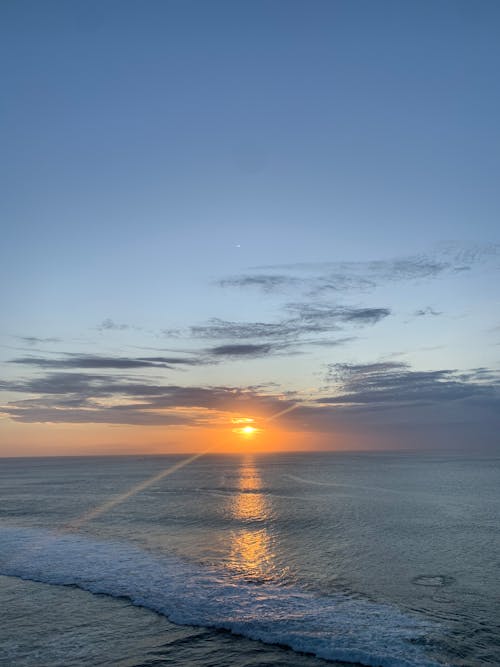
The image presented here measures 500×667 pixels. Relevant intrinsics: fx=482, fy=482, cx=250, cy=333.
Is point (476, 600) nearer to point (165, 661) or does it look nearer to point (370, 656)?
point (370, 656)

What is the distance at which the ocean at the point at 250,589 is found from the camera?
1473cm

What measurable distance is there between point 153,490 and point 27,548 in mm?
41981

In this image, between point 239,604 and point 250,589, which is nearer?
point 239,604

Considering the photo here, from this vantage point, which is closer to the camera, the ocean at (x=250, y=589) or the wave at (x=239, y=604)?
the ocean at (x=250, y=589)

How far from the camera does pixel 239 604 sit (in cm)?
1900

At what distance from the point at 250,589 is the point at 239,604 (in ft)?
7.33

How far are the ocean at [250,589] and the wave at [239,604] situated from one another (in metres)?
0.07

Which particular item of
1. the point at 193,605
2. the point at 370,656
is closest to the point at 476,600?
the point at 370,656

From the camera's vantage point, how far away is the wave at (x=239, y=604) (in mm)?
15031

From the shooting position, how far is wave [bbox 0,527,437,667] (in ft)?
49.3

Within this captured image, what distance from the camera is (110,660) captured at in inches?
548

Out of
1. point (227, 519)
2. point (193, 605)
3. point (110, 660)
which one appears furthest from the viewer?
point (227, 519)

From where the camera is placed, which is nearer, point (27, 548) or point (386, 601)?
point (386, 601)

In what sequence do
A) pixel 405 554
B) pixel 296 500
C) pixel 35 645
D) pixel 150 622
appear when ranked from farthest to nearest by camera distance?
1. pixel 296 500
2. pixel 405 554
3. pixel 150 622
4. pixel 35 645
